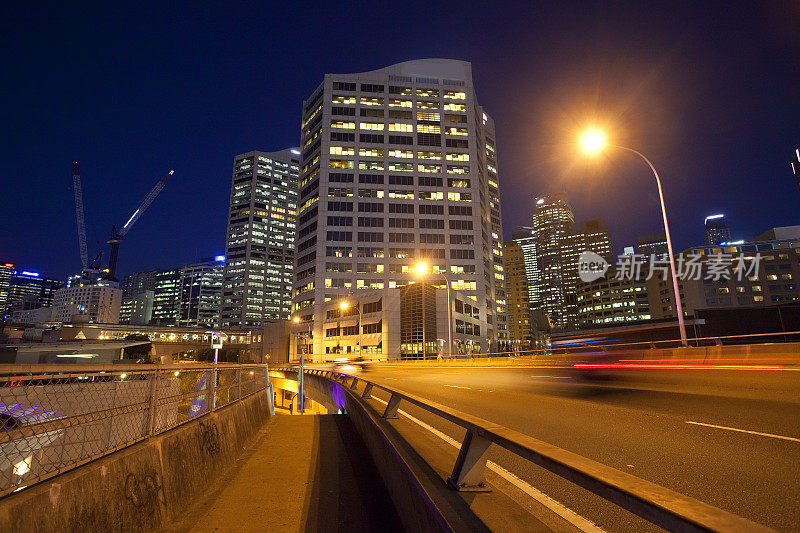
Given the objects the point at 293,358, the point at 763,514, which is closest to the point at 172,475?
the point at 763,514

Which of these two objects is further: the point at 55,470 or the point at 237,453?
the point at 237,453

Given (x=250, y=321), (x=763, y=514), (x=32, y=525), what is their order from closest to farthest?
(x=32, y=525) → (x=763, y=514) → (x=250, y=321)

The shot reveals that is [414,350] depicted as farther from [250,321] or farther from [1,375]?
[250,321]

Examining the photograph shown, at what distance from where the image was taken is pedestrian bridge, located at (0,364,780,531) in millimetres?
2656

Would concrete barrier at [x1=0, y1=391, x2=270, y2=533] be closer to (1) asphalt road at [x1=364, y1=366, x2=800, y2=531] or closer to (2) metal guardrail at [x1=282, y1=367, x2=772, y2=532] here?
(2) metal guardrail at [x1=282, y1=367, x2=772, y2=532]

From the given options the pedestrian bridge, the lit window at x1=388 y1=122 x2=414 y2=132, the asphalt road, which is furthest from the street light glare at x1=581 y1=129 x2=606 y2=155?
the lit window at x1=388 y1=122 x2=414 y2=132

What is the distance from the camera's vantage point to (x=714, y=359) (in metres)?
18.2

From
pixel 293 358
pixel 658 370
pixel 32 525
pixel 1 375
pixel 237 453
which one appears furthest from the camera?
pixel 293 358

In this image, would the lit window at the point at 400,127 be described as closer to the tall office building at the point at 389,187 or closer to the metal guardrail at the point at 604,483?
the tall office building at the point at 389,187

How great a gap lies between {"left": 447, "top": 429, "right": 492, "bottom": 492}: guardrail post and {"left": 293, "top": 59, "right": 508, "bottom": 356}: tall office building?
8701 centimetres

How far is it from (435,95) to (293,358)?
75762 millimetres

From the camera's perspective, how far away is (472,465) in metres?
A: 3.69

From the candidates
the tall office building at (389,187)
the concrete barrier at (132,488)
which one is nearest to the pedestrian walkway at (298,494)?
the concrete barrier at (132,488)

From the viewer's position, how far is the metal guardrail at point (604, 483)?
1545mm
